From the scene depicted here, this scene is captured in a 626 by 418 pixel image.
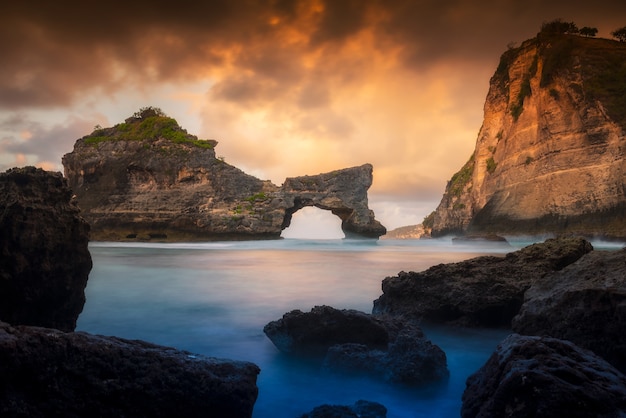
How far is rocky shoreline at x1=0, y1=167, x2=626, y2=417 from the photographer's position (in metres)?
2.08

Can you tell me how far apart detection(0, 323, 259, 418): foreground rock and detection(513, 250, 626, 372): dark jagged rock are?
2.80 m

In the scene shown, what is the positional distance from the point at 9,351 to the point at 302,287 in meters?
7.34

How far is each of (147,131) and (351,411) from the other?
119 ft

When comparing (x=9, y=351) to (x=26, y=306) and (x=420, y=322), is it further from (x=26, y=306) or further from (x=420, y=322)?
(x=420, y=322)

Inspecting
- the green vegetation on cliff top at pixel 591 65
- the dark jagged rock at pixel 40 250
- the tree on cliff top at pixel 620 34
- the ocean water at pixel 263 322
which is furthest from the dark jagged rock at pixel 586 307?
the tree on cliff top at pixel 620 34

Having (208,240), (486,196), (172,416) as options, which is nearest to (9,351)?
(172,416)

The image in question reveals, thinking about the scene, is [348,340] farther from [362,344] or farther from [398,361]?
[398,361]

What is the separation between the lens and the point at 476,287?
5.30 m

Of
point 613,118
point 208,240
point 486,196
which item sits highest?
point 613,118

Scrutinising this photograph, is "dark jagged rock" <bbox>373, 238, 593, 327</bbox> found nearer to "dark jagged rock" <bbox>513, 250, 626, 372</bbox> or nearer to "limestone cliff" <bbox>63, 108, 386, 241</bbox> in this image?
"dark jagged rock" <bbox>513, 250, 626, 372</bbox>

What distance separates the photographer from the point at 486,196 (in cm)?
4028

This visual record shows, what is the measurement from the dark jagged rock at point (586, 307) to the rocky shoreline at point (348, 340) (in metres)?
0.01

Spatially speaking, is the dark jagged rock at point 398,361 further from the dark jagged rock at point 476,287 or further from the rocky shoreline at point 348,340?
the dark jagged rock at point 476,287

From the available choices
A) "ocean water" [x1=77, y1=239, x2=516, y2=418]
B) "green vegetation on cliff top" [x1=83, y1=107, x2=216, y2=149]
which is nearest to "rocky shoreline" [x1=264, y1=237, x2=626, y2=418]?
"ocean water" [x1=77, y1=239, x2=516, y2=418]
